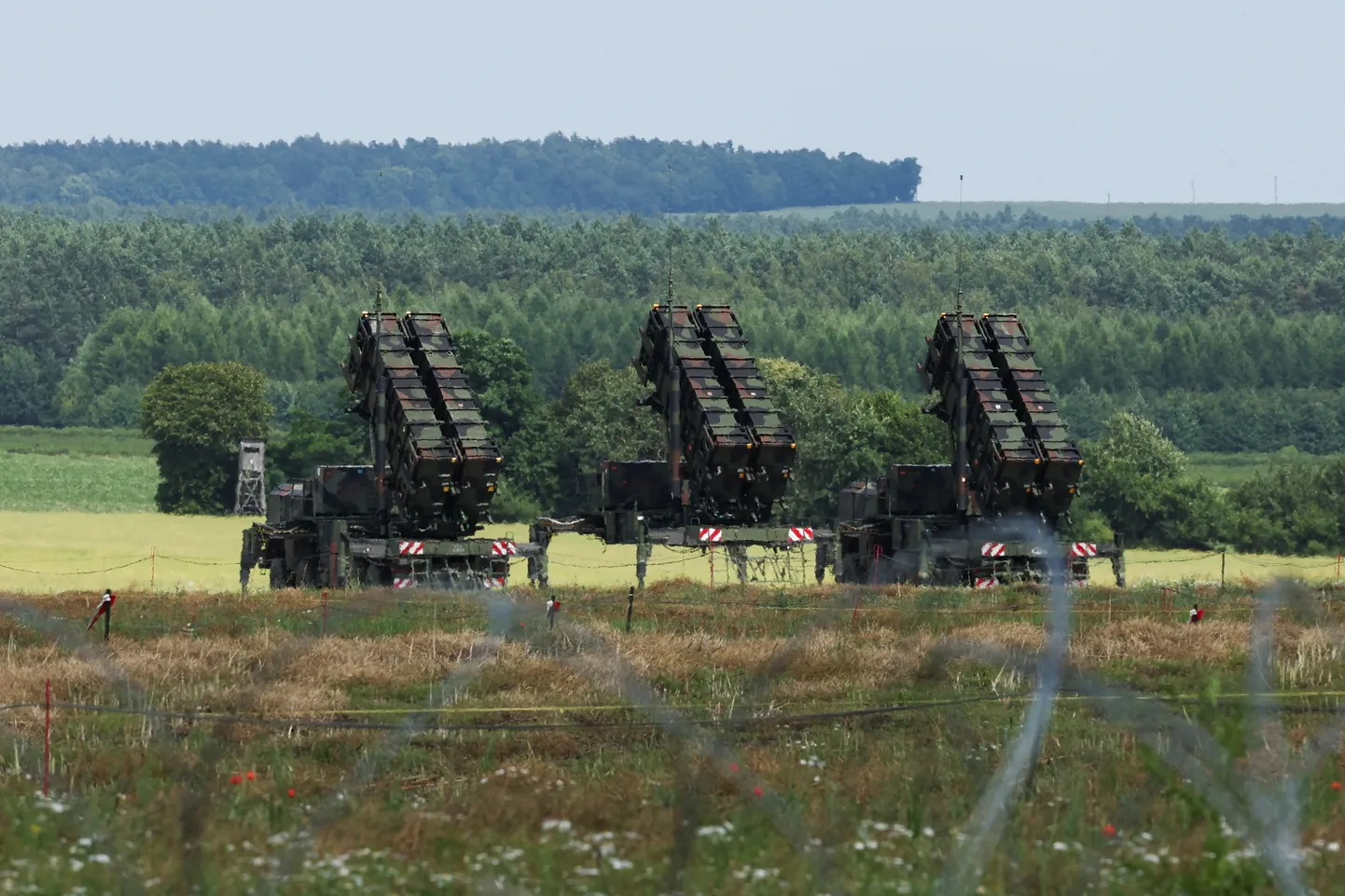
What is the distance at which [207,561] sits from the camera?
2229 inches

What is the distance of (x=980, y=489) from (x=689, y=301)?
11365 centimetres

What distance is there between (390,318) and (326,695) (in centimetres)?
2229

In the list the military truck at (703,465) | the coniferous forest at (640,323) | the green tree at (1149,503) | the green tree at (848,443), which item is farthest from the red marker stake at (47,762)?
the coniferous forest at (640,323)

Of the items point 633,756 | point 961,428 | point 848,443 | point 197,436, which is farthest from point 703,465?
point 197,436

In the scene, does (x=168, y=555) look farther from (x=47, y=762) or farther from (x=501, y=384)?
(x=47, y=762)

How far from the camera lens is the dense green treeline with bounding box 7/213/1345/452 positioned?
122 metres

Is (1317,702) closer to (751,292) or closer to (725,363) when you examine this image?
(725,363)

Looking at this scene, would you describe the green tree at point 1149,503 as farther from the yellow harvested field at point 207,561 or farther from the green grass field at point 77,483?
the green grass field at point 77,483

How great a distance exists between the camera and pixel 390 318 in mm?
46531

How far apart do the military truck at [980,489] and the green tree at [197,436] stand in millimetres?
35655

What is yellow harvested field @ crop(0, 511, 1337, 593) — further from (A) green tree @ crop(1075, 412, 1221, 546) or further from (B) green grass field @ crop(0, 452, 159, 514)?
(B) green grass field @ crop(0, 452, 159, 514)

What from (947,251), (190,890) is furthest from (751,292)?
(190,890)

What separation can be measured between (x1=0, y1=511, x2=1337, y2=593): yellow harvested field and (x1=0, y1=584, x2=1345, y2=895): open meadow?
15.5m

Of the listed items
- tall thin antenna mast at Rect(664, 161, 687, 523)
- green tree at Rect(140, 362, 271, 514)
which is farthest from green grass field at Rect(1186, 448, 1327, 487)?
tall thin antenna mast at Rect(664, 161, 687, 523)
